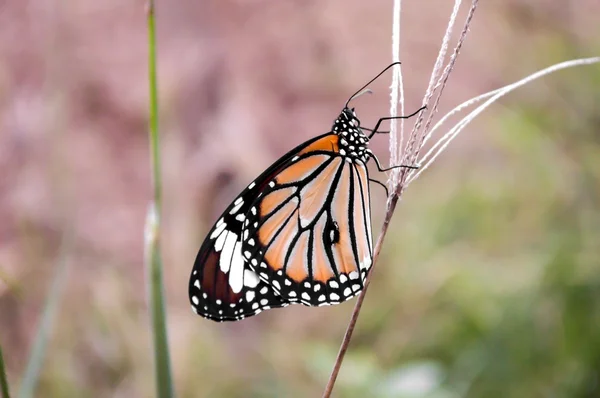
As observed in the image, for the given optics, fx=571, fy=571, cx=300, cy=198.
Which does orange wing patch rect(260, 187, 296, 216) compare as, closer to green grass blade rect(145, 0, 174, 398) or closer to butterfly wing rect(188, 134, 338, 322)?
butterfly wing rect(188, 134, 338, 322)

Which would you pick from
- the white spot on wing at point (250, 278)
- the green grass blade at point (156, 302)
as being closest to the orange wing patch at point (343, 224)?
the white spot on wing at point (250, 278)

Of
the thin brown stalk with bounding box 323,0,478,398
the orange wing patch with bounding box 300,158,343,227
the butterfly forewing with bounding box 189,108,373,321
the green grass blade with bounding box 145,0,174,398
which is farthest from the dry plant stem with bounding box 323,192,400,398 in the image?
the orange wing patch with bounding box 300,158,343,227

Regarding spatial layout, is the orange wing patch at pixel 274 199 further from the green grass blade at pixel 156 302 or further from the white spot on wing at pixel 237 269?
the green grass blade at pixel 156 302

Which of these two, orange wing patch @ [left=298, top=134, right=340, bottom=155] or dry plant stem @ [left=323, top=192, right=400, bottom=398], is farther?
orange wing patch @ [left=298, top=134, right=340, bottom=155]

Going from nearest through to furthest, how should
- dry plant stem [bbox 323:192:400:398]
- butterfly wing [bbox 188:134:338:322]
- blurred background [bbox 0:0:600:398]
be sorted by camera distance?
dry plant stem [bbox 323:192:400:398], butterfly wing [bbox 188:134:338:322], blurred background [bbox 0:0:600:398]

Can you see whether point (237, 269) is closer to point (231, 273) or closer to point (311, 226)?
point (231, 273)

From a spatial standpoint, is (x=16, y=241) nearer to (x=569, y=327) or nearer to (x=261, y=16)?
(x=261, y=16)
